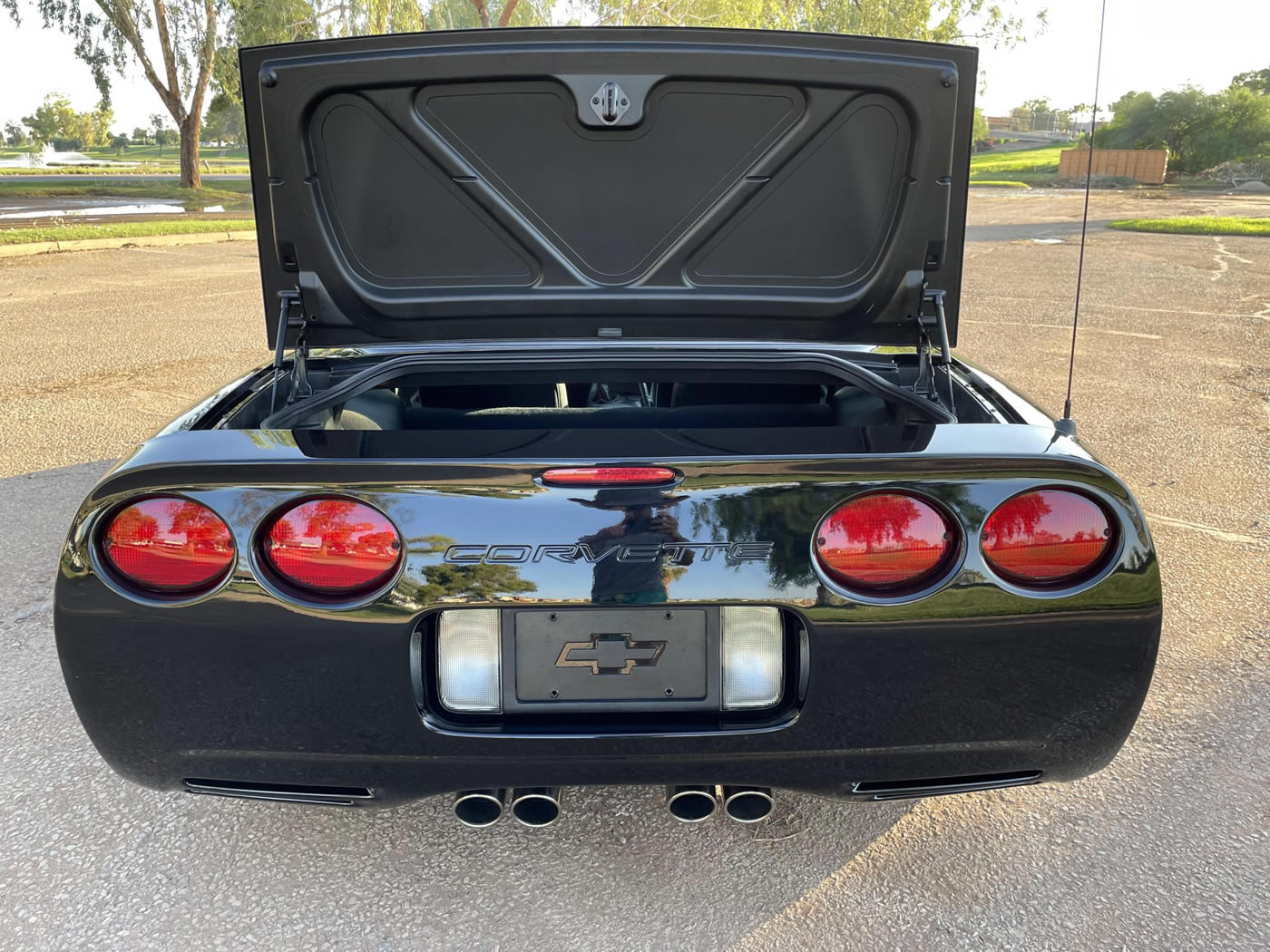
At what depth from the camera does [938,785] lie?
1857 millimetres

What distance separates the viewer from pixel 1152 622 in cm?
177

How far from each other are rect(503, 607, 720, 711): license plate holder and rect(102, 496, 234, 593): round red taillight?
0.52m

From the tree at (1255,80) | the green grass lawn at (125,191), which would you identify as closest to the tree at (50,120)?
the green grass lawn at (125,191)

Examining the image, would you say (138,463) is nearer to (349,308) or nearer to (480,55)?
(349,308)

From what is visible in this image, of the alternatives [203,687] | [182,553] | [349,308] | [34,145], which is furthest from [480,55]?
[34,145]

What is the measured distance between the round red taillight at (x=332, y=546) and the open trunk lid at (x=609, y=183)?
1014 millimetres

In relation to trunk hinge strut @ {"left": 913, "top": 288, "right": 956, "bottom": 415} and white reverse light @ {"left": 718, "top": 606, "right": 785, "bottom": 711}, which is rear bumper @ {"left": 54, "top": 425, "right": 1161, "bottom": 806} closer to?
white reverse light @ {"left": 718, "top": 606, "right": 785, "bottom": 711}

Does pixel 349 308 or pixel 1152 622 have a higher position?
pixel 349 308

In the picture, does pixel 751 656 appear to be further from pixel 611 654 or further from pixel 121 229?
pixel 121 229

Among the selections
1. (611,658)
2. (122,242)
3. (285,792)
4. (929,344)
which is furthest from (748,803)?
(122,242)

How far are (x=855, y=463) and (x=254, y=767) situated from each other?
48.3 inches

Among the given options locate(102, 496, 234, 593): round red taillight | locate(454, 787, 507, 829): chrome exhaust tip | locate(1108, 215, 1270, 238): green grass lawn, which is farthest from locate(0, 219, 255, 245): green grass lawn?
locate(1108, 215, 1270, 238): green grass lawn

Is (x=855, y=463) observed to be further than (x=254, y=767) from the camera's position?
No

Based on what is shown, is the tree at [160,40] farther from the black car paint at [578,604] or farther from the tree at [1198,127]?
the tree at [1198,127]
